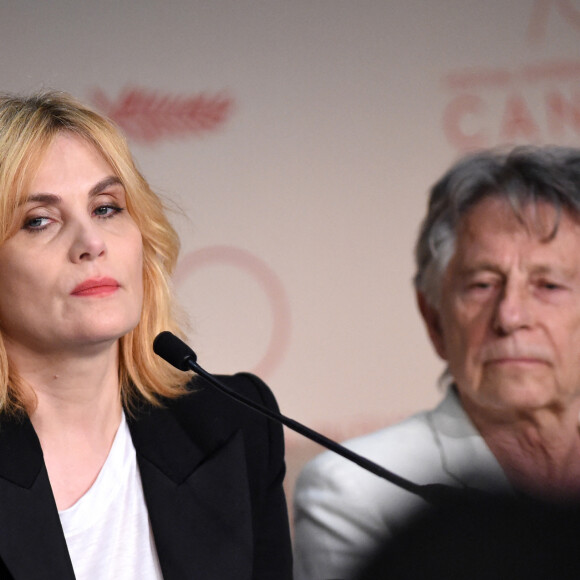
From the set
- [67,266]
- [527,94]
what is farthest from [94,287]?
[527,94]

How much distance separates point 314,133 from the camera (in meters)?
2.19

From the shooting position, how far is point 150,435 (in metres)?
1.31

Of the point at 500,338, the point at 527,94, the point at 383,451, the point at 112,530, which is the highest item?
the point at 527,94

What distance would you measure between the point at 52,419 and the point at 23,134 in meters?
0.37

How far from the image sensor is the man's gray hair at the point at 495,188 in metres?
1.19

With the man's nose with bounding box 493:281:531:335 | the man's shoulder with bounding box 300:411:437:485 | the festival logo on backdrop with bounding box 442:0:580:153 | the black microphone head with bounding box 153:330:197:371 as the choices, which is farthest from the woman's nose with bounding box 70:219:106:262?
the festival logo on backdrop with bounding box 442:0:580:153

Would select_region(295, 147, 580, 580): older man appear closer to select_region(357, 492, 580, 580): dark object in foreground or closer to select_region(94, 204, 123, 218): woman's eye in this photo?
select_region(94, 204, 123, 218): woman's eye

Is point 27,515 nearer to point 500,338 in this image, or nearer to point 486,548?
point 500,338

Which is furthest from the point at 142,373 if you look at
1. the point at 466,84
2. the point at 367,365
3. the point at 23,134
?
the point at 466,84

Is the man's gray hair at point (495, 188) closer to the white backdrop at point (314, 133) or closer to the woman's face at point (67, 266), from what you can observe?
the woman's face at point (67, 266)

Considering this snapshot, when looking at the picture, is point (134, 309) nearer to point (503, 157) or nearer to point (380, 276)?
point (503, 157)

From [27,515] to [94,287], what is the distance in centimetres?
28

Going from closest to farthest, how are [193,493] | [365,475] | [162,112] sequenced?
[365,475]
[193,493]
[162,112]

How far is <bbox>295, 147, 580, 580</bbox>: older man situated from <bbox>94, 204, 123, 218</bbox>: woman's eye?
42 cm
